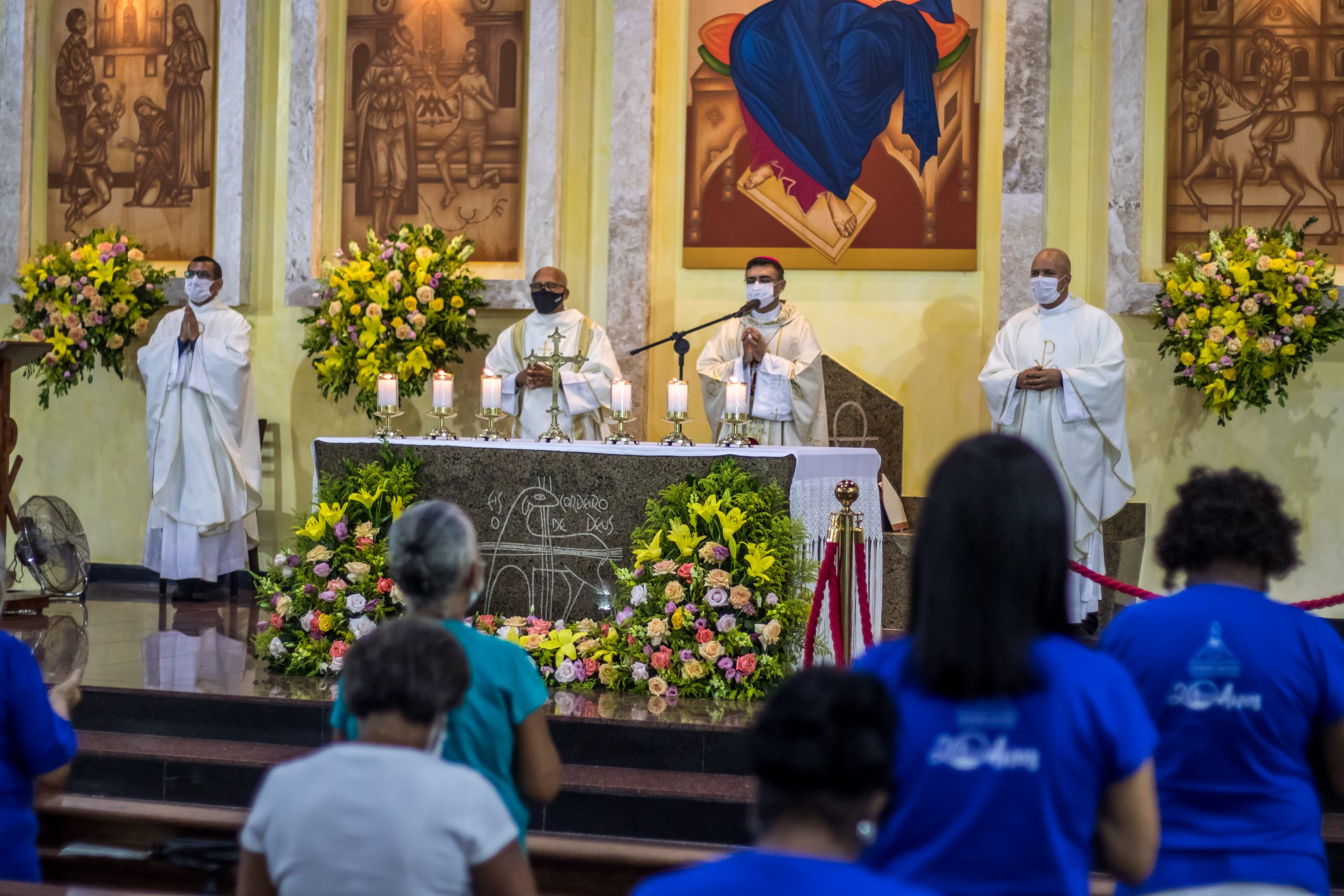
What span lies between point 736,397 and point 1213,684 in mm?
4908

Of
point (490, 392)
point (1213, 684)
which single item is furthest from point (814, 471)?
point (1213, 684)

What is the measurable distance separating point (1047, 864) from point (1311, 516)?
801cm

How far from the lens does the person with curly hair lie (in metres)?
2.30

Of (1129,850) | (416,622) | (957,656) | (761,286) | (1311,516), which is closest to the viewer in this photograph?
(957,656)

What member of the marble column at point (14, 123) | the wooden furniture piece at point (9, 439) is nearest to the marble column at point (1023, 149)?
the wooden furniture piece at point (9, 439)

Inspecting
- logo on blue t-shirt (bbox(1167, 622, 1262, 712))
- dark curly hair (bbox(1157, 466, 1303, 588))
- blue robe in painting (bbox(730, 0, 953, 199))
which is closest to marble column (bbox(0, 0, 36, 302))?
blue robe in painting (bbox(730, 0, 953, 199))

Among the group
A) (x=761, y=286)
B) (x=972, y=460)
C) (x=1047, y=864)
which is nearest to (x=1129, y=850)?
(x=1047, y=864)

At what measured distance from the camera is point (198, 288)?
9.70 metres

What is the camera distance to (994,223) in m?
9.48

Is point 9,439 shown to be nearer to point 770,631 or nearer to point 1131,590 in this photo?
point 770,631

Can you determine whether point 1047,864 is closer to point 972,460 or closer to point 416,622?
point 972,460

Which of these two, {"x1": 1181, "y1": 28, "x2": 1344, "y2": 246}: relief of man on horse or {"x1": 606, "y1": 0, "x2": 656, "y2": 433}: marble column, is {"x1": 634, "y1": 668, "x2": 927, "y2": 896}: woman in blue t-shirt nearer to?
{"x1": 606, "y1": 0, "x2": 656, "y2": 433}: marble column

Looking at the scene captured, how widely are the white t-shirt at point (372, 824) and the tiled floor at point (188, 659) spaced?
11.2ft

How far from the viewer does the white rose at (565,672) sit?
20.7 ft
